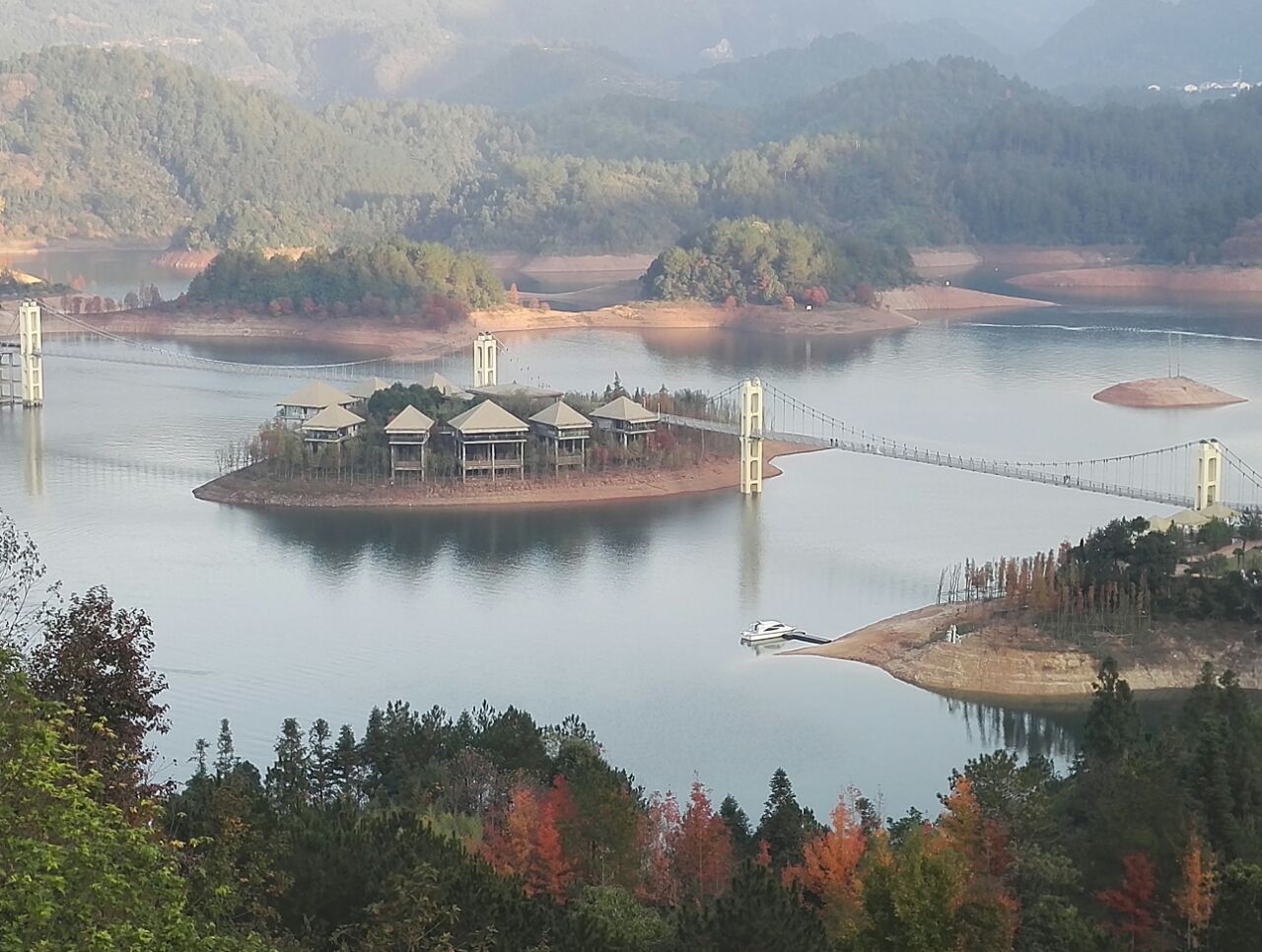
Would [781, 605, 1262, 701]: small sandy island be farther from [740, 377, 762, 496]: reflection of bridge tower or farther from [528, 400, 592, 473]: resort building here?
[528, 400, 592, 473]: resort building

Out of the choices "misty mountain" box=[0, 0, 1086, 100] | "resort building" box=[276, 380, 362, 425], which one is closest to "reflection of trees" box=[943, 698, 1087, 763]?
"resort building" box=[276, 380, 362, 425]

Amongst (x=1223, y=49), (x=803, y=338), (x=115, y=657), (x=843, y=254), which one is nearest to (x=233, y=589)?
(x=115, y=657)

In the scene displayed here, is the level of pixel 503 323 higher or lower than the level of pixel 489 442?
higher

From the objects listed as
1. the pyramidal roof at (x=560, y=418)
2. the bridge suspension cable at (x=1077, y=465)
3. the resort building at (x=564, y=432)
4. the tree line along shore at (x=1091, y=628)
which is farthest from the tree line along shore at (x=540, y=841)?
the pyramidal roof at (x=560, y=418)

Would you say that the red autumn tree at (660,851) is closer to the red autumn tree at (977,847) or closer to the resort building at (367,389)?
the red autumn tree at (977,847)

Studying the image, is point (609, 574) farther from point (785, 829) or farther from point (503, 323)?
point (503, 323)

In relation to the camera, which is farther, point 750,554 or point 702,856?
point 750,554

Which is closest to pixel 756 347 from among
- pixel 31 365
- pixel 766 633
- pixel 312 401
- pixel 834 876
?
pixel 31 365
